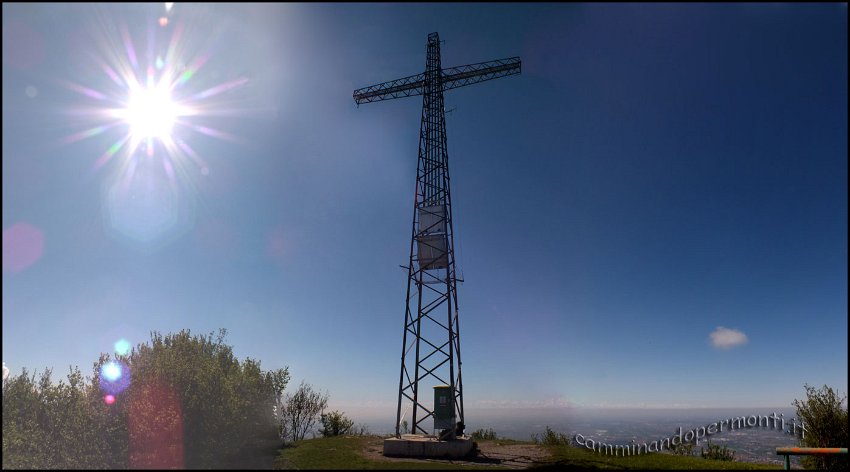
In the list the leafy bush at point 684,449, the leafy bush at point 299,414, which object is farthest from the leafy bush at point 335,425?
the leafy bush at point 684,449

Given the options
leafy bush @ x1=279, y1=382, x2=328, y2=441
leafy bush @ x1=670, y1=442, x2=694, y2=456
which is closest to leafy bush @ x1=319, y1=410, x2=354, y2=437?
leafy bush @ x1=279, y1=382, x2=328, y2=441

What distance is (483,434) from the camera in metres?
30.5

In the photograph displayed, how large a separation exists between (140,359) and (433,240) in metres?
20.2

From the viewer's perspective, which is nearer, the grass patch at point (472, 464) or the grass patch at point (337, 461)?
the grass patch at point (337, 461)

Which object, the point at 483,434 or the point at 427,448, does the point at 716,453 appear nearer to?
the point at 483,434

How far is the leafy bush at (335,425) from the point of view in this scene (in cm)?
3175

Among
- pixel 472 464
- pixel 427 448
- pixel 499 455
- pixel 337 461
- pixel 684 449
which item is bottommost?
pixel 684 449

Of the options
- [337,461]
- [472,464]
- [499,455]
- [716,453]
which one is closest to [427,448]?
[472,464]

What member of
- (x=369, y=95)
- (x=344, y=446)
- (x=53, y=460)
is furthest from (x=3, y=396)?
(x=369, y=95)

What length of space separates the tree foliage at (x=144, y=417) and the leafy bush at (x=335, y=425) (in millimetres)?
5521

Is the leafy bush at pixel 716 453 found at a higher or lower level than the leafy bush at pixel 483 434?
higher

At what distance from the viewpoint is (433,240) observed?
24891 mm

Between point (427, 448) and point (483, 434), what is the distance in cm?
1239

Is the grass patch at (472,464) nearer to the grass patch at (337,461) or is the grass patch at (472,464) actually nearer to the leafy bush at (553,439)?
the grass patch at (337,461)
